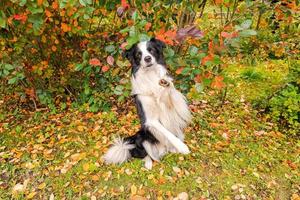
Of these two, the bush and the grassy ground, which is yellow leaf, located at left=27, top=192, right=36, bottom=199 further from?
the bush

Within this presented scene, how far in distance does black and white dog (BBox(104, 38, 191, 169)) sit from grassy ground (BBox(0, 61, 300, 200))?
0.55 ft

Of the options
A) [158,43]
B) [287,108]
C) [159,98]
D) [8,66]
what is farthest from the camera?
[287,108]

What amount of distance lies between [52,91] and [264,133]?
3304 millimetres

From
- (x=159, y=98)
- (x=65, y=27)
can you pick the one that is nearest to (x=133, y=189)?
(x=159, y=98)

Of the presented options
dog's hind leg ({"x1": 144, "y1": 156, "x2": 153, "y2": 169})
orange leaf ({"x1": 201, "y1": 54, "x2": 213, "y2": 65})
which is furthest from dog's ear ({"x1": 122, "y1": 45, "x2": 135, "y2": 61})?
dog's hind leg ({"x1": 144, "y1": 156, "x2": 153, "y2": 169})

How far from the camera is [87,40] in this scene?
5098 millimetres

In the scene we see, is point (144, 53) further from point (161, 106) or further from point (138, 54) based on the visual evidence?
point (161, 106)

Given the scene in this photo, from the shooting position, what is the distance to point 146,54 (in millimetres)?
3396

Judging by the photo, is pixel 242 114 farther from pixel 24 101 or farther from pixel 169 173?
pixel 24 101

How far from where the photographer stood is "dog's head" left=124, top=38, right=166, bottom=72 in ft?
11.1

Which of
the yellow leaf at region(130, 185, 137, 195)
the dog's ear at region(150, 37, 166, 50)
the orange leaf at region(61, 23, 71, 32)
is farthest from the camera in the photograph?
the orange leaf at region(61, 23, 71, 32)

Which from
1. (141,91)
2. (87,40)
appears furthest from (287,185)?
(87,40)

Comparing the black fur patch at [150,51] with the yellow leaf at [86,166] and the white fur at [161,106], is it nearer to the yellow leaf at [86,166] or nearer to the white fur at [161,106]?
the white fur at [161,106]

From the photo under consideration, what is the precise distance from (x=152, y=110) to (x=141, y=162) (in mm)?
754
